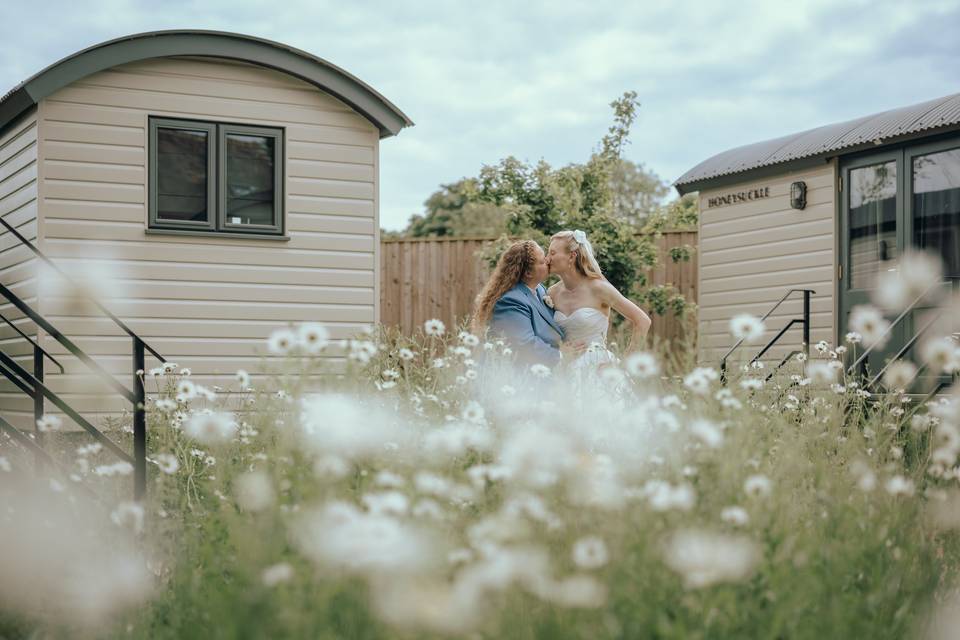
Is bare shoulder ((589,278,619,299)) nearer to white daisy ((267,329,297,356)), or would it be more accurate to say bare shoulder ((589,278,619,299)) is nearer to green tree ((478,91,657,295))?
white daisy ((267,329,297,356))

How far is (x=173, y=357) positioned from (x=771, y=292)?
21.0 feet

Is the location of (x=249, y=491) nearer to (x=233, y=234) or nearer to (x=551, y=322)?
(x=551, y=322)

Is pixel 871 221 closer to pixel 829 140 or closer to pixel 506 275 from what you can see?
pixel 829 140

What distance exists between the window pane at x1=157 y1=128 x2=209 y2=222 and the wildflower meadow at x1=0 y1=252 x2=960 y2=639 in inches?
186

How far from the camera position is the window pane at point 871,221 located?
9.62 metres

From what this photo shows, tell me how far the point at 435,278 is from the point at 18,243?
5854 mm

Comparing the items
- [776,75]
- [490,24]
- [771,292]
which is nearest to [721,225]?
[771,292]

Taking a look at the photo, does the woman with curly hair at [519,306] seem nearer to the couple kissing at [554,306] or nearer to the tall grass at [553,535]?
the couple kissing at [554,306]

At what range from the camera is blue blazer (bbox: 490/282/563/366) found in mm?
5695

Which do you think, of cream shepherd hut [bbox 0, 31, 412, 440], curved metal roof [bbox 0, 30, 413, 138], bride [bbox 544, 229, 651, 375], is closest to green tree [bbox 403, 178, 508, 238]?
curved metal roof [bbox 0, 30, 413, 138]

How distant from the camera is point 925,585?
11.0ft

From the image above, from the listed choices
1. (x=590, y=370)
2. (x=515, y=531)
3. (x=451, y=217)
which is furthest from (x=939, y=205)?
(x=451, y=217)

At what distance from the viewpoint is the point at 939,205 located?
9.13 m

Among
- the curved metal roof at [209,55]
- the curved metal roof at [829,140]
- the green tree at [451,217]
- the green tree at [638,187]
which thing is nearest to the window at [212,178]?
the curved metal roof at [209,55]
